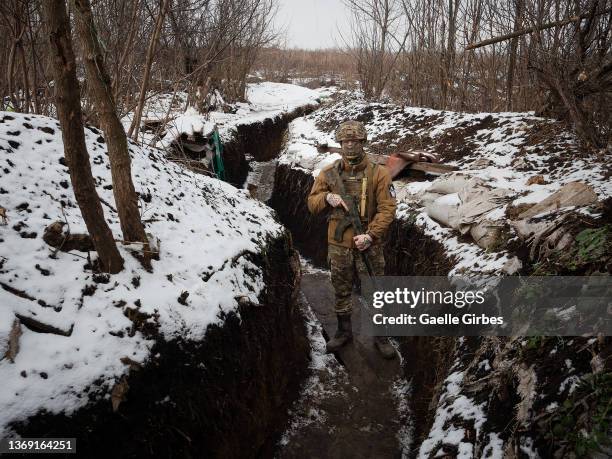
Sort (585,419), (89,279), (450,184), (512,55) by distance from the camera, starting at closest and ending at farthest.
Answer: (585,419) → (89,279) → (450,184) → (512,55)

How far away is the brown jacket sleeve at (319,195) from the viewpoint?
3357 mm

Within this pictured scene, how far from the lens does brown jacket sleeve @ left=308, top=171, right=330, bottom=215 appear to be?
336 cm

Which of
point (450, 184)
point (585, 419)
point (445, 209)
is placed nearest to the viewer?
point (585, 419)

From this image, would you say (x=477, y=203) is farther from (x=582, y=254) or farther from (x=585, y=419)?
(x=585, y=419)

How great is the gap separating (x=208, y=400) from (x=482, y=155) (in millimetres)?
5189

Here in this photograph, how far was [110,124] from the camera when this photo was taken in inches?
74.1

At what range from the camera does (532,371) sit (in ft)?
5.67

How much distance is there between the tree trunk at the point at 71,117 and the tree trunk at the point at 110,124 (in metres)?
0.14

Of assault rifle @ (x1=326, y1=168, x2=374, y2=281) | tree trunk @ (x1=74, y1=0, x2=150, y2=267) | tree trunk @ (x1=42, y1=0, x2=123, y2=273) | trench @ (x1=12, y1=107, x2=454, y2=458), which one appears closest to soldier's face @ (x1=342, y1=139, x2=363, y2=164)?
assault rifle @ (x1=326, y1=168, x2=374, y2=281)

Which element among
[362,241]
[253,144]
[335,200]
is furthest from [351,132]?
[253,144]

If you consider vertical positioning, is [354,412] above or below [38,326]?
below

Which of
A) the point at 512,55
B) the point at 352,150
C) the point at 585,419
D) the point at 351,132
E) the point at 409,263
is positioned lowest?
the point at 409,263

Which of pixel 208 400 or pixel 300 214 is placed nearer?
pixel 208 400

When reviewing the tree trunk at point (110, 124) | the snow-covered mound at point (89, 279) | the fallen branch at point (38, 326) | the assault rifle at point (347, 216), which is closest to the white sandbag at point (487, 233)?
the assault rifle at point (347, 216)
